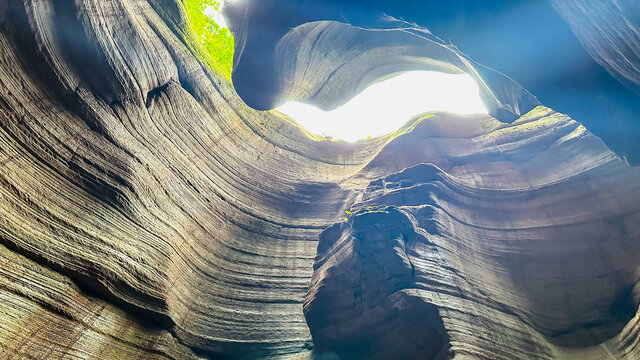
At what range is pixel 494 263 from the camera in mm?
7688

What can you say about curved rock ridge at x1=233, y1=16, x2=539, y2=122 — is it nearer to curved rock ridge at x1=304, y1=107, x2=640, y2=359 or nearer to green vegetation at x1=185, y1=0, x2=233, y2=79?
curved rock ridge at x1=304, y1=107, x2=640, y2=359

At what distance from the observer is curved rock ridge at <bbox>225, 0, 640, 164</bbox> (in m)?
4.49

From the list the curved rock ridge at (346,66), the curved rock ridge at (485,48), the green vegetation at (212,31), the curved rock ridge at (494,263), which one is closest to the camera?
the curved rock ridge at (485,48)

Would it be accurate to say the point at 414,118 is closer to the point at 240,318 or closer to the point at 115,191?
the point at 240,318

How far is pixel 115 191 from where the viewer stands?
547cm

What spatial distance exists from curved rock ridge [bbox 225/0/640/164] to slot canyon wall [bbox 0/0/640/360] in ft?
0.13

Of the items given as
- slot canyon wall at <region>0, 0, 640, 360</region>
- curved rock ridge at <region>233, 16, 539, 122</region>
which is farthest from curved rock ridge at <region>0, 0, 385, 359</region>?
curved rock ridge at <region>233, 16, 539, 122</region>

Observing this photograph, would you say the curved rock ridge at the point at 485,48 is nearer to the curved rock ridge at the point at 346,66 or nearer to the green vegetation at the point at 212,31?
the curved rock ridge at the point at 346,66

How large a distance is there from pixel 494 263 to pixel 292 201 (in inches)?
212

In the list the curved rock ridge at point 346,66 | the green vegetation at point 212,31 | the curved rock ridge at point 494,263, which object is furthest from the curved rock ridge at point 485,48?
the green vegetation at point 212,31

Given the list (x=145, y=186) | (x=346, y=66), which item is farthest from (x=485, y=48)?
(x=145, y=186)

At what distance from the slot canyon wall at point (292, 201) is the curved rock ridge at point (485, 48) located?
0.13 ft

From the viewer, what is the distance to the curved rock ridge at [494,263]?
607cm

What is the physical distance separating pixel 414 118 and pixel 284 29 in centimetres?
740
